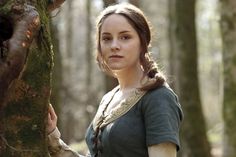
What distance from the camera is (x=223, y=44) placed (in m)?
8.87

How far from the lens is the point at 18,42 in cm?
272

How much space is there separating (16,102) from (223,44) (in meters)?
6.29

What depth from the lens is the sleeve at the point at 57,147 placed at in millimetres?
3396

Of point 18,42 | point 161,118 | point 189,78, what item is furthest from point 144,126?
point 189,78

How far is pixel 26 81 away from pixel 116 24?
0.63 meters

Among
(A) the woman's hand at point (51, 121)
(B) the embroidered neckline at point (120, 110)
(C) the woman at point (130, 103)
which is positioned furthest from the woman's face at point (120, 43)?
(A) the woman's hand at point (51, 121)

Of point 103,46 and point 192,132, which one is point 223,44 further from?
point 103,46

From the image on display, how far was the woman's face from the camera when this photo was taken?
10.8 feet

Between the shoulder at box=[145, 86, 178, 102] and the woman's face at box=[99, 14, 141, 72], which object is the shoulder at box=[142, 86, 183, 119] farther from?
the woman's face at box=[99, 14, 141, 72]

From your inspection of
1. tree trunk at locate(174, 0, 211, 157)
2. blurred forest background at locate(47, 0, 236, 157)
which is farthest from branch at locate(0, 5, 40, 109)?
tree trunk at locate(174, 0, 211, 157)

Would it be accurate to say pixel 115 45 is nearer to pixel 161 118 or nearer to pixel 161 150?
pixel 161 118

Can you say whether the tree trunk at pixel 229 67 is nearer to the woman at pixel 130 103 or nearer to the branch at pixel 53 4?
the woman at pixel 130 103

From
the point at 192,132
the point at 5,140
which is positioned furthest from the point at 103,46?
the point at 192,132

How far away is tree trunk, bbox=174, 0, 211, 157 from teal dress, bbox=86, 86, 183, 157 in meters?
8.60
